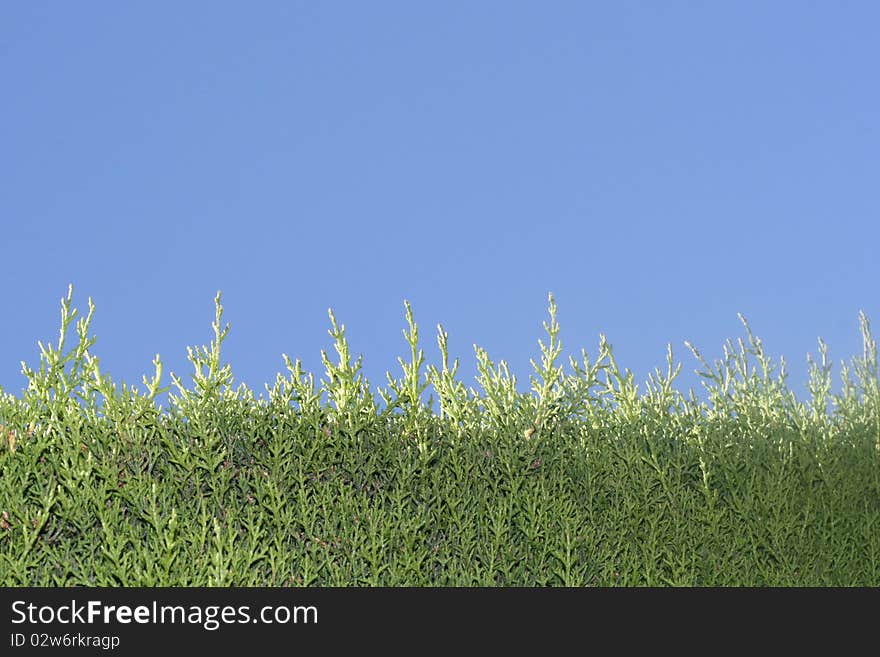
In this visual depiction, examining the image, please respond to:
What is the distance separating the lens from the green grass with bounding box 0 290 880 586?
5945 mm

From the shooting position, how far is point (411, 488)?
683 cm

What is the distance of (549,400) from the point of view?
25.3 ft

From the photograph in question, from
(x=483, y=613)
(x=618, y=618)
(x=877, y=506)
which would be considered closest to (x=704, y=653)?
(x=618, y=618)

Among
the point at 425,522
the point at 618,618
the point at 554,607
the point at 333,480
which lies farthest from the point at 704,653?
the point at 333,480

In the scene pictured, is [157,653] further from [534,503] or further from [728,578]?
[728,578]

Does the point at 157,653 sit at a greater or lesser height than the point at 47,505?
lesser

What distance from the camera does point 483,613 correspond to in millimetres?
6355

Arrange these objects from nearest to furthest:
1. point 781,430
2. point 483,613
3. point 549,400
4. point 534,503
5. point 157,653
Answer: point 157,653 → point 483,613 → point 534,503 → point 549,400 → point 781,430

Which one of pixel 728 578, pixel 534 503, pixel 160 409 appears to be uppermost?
pixel 160 409

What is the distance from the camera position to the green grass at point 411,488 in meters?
5.95

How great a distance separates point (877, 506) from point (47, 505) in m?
7.73

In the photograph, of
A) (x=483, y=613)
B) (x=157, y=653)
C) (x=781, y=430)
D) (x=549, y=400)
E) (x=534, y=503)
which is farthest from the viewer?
(x=781, y=430)

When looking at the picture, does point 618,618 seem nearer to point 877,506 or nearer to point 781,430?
point 781,430

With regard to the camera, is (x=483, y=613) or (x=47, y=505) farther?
(x=483, y=613)
